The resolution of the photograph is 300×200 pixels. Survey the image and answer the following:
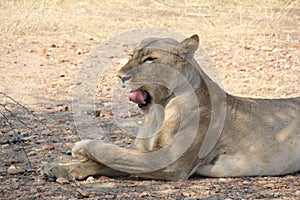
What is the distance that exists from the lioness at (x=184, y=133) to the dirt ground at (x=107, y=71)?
96 mm

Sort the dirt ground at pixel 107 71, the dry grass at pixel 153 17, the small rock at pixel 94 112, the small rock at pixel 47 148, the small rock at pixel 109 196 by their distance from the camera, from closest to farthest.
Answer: the small rock at pixel 109 196 → the dirt ground at pixel 107 71 → the small rock at pixel 47 148 → the small rock at pixel 94 112 → the dry grass at pixel 153 17

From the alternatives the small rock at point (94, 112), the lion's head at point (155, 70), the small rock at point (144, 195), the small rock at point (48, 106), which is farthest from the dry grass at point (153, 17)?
the small rock at point (144, 195)

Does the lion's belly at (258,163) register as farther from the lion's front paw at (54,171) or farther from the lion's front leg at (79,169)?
the lion's front paw at (54,171)

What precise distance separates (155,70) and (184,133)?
0.46 metres

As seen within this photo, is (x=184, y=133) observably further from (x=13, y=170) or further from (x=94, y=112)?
(x=94, y=112)

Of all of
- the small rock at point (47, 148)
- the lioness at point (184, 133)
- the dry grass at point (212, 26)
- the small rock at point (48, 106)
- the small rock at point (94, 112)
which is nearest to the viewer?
the lioness at point (184, 133)

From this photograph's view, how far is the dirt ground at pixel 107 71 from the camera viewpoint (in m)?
4.66

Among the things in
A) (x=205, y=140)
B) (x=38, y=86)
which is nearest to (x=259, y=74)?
(x=38, y=86)

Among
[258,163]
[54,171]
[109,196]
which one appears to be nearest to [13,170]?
[54,171]

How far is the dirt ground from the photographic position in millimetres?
4656

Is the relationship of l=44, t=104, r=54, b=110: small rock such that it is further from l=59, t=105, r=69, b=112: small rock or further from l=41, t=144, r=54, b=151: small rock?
l=41, t=144, r=54, b=151: small rock

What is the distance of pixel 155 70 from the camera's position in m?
4.86

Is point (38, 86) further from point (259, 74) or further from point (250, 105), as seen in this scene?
point (250, 105)

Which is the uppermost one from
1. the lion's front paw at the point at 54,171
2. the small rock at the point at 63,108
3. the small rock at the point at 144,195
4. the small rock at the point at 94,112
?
the small rock at the point at 63,108
